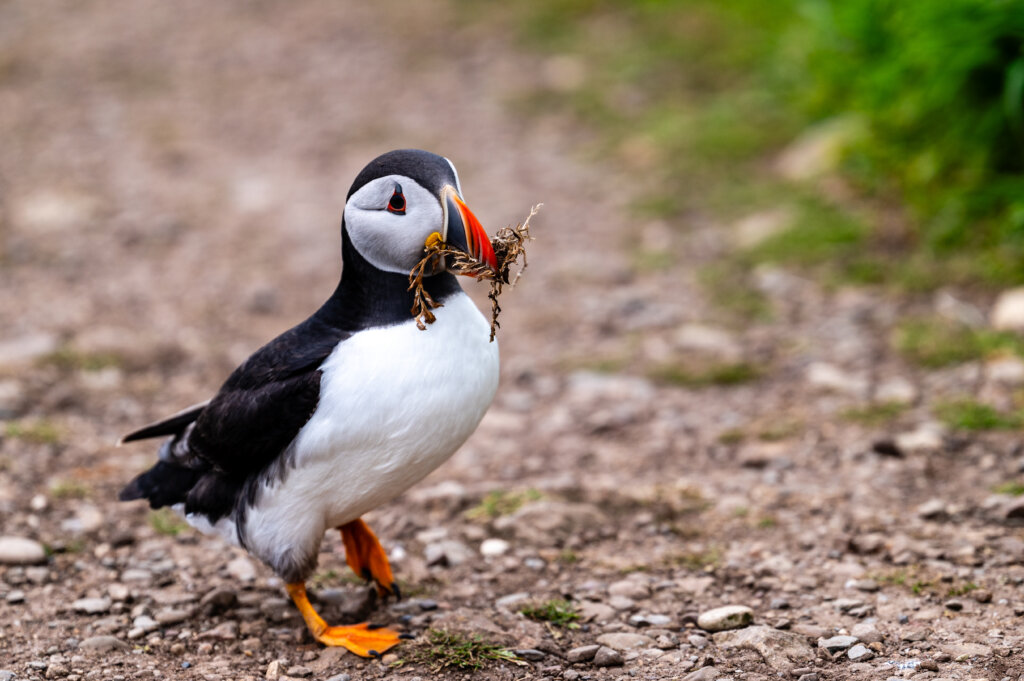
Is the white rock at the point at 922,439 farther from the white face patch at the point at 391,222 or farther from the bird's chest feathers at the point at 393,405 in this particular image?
the white face patch at the point at 391,222

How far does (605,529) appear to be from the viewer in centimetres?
448

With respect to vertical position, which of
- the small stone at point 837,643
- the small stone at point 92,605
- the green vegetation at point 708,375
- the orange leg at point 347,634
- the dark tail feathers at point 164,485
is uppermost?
the green vegetation at point 708,375

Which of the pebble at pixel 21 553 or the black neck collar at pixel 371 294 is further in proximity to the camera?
the pebble at pixel 21 553

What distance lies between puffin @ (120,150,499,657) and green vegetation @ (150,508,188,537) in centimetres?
88

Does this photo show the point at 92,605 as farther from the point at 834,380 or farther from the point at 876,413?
the point at 834,380

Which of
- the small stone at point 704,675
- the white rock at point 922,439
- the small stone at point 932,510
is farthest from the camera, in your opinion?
the white rock at point 922,439

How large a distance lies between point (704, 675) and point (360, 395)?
1332 mm

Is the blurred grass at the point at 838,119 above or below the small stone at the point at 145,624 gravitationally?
above

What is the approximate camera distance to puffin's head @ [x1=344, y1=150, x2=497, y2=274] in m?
3.29

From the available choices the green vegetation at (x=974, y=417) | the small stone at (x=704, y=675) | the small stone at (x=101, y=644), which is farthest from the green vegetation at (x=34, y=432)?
the green vegetation at (x=974, y=417)

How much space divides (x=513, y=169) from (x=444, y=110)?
1.60 meters

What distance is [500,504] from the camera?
4617 mm

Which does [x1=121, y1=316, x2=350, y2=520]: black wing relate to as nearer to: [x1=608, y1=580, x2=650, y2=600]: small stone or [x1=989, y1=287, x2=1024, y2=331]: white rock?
[x1=608, y1=580, x2=650, y2=600]: small stone

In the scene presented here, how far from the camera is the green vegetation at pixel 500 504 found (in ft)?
15.0
